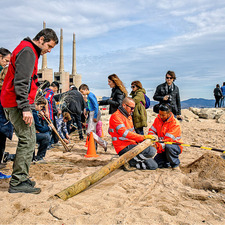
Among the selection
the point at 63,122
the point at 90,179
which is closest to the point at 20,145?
the point at 90,179

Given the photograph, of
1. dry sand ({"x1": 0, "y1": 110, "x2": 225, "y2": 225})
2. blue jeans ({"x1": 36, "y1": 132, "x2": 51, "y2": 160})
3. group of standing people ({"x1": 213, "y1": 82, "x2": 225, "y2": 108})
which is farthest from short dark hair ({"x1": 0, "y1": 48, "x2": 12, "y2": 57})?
group of standing people ({"x1": 213, "y1": 82, "x2": 225, "y2": 108})

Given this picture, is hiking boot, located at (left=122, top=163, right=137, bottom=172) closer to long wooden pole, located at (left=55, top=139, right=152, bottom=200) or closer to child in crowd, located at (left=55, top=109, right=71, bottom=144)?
long wooden pole, located at (left=55, top=139, right=152, bottom=200)

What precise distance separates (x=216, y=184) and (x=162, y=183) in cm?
77

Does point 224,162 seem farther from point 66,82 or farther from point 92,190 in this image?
A: point 66,82

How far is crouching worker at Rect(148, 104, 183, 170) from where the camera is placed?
4.45 m

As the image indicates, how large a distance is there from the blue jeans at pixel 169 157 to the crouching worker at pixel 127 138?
0.21m

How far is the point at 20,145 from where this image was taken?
116 inches

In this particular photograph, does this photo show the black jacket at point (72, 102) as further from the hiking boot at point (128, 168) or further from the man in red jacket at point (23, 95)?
the man in red jacket at point (23, 95)

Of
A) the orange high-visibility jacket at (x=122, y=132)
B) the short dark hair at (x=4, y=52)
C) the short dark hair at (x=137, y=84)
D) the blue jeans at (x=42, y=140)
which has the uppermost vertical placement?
the short dark hair at (x=4, y=52)

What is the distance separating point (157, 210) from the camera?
255 cm

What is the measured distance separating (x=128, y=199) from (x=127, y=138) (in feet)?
5.19

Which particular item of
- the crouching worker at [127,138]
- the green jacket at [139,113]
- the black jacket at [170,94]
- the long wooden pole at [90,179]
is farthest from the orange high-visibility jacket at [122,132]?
the black jacket at [170,94]

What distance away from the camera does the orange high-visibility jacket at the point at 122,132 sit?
4.36 metres

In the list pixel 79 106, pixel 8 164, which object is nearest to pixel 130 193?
pixel 8 164
